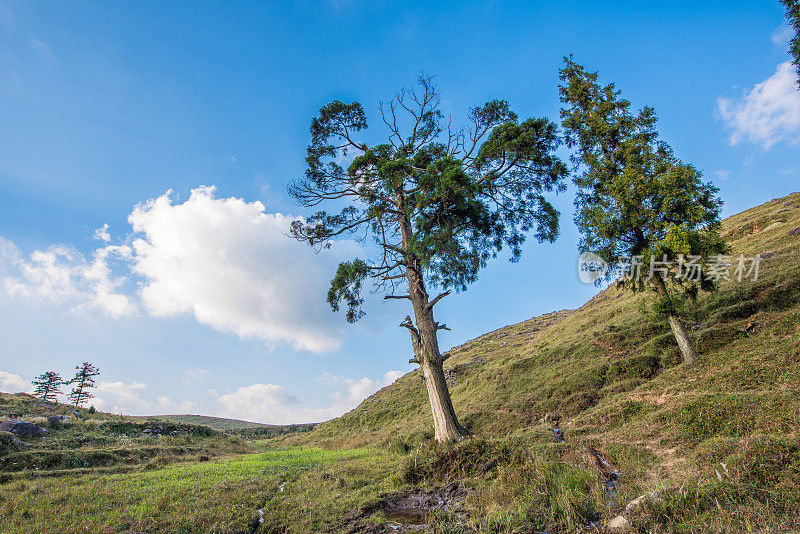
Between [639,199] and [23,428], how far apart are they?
29825 millimetres

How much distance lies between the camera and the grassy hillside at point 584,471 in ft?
15.1

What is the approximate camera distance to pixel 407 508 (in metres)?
6.59

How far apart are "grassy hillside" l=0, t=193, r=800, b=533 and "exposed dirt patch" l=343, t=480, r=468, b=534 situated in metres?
0.04

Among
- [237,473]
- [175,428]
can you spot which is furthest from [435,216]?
[175,428]

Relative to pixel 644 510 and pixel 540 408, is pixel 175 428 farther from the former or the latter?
pixel 644 510

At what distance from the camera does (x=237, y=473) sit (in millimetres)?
11352

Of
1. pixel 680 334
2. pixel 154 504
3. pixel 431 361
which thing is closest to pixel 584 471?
pixel 431 361

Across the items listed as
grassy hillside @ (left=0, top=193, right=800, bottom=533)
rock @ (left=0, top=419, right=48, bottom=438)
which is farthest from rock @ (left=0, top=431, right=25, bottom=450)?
rock @ (left=0, top=419, right=48, bottom=438)

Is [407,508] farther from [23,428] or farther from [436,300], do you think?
[23,428]

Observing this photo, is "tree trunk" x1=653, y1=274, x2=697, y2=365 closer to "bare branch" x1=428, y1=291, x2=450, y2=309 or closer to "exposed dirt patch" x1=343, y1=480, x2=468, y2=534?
"bare branch" x1=428, y1=291, x2=450, y2=309

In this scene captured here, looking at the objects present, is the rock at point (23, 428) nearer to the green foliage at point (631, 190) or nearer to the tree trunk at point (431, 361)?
the tree trunk at point (431, 361)

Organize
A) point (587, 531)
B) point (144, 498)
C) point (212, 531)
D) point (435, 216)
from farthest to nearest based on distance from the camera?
point (435, 216)
point (144, 498)
point (212, 531)
point (587, 531)

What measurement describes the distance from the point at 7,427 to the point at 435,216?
22338 millimetres

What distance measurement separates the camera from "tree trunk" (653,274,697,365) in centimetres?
1336
